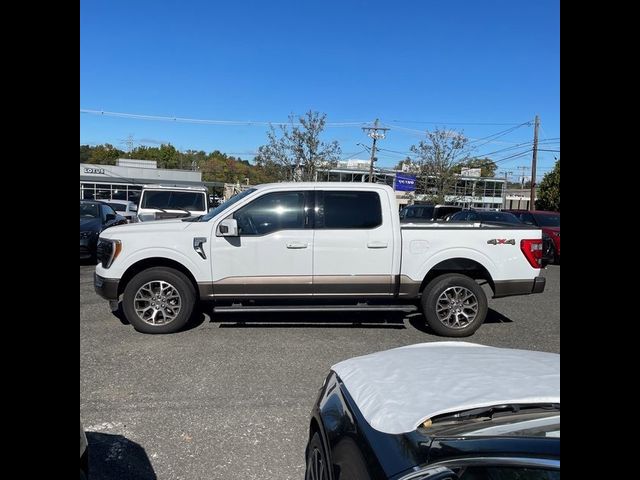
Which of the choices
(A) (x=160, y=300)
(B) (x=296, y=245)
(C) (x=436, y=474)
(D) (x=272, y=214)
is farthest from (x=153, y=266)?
(C) (x=436, y=474)

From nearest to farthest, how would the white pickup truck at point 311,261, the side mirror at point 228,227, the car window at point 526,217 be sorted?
the side mirror at point 228,227 → the white pickup truck at point 311,261 → the car window at point 526,217

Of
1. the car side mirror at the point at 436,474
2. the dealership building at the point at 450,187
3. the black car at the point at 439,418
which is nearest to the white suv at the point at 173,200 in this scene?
the black car at the point at 439,418

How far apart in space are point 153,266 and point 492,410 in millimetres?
5456

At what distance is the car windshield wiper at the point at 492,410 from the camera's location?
2.11m

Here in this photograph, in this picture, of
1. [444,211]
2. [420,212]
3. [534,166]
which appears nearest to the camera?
[444,211]

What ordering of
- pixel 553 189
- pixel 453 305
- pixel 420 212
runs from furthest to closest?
pixel 420 212
pixel 453 305
pixel 553 189

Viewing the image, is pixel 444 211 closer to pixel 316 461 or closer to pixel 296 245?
pixel 296 245

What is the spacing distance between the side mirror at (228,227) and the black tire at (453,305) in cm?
270

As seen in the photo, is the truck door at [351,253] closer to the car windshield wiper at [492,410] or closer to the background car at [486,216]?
the car windshield wiper at [492,410]

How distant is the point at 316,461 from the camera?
268cm

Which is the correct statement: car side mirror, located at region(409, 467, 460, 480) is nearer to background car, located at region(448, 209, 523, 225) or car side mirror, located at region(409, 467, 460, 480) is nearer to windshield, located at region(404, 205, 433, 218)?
background car, located at region(448, 209, 523, 225)
